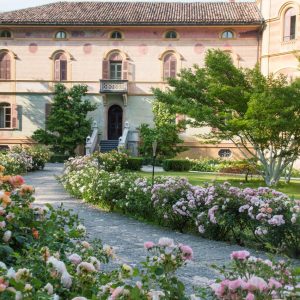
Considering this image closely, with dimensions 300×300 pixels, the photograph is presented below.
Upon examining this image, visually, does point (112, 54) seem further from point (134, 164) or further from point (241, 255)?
point (241, 255)

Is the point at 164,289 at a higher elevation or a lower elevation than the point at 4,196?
lower

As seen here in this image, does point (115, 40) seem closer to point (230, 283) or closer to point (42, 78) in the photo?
point (42, 78)

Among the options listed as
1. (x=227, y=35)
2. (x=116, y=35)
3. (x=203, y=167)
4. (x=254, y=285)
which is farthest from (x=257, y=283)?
(x=116, y=35)

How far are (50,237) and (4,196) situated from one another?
0.54 meters

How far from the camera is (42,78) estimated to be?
29156 millimetres

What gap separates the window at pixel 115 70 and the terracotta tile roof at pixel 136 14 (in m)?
2.52

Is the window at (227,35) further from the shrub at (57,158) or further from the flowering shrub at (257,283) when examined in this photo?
the flowering shrub at (257,283)

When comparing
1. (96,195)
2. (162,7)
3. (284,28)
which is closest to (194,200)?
(96,195)

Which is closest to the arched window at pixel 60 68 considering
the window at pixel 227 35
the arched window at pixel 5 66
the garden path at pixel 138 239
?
the arched window at pixel 5 66

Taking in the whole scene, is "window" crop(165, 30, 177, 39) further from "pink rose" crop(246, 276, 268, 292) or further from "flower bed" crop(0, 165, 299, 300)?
"pink rose" crop(246, 276, 268, 292)

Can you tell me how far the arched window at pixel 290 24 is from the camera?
2534 centimetres

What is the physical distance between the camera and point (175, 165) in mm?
22672

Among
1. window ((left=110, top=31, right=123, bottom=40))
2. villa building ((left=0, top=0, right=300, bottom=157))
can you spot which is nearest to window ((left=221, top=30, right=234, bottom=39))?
villa building ((left=0, top=0, right=300, bottom=157))

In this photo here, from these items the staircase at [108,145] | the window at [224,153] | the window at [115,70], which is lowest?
the window at [224,153]
